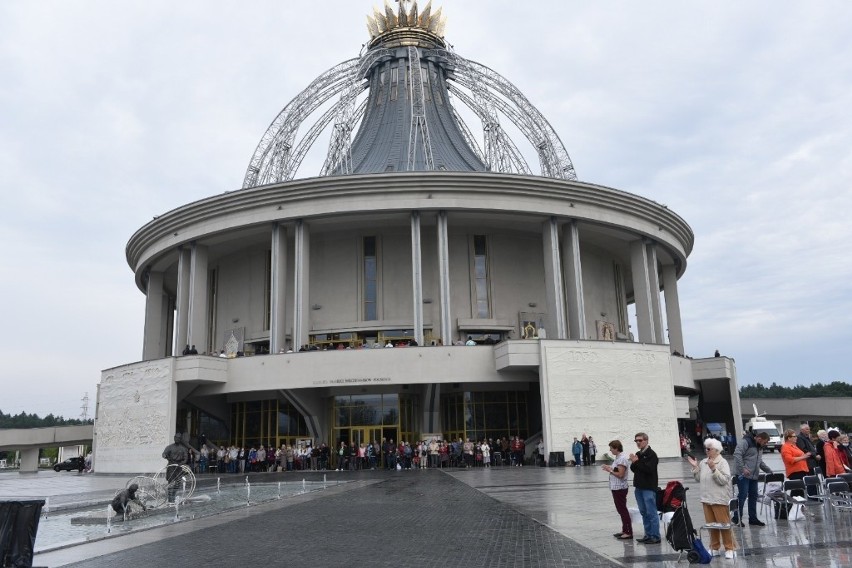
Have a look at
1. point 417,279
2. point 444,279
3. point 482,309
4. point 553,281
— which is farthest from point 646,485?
point 482,309

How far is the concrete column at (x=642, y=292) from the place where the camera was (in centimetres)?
4056

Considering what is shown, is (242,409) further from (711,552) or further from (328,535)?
(711,552)

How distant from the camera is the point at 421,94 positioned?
45812mm

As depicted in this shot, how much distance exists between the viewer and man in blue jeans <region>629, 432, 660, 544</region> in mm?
9750

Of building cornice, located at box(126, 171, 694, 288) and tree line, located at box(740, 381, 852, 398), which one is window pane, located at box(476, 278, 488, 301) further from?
tree line, located at box(740, 381, 852, 398)

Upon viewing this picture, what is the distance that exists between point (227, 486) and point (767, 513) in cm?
1739

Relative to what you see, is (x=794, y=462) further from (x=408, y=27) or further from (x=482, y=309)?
(x=408, y=27)

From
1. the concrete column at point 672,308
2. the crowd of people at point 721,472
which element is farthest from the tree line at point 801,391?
the crowd of people at point 721,472

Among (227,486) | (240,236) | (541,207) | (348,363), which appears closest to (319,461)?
(348,363)

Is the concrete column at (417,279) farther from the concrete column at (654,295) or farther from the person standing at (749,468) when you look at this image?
the person standing at (749,468)

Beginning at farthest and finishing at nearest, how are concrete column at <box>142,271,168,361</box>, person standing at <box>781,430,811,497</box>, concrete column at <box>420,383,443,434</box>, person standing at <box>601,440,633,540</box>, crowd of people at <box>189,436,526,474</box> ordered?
1. concrete column at <box>142,271,168,361</box>
2. concrete column at <box>420,383,443,434</box>
3. crowd of people at <box>189,436,526,474</box>
4. person standing at <box>781,430,811,497</box>
5. person standing at <box>601,440,633,540</box>

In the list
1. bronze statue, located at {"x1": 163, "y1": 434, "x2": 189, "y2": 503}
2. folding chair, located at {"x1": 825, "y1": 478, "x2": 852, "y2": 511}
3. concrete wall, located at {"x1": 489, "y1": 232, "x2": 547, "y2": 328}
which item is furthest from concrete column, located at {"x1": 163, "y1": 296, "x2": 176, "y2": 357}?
folding chair, located at {"x1": 825, "y1": 478, "x2": 852, "y2": 511}

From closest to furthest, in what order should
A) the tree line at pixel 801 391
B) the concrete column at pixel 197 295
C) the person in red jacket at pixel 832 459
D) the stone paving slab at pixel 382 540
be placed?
the stone paving slab at pixel 382 540 < the person in red jacket at pixel 832 459 < the concrete column at pixel 197 295 < the tree line at pixel 801 391

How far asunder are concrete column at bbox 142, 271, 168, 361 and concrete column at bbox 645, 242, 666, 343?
2923cm
